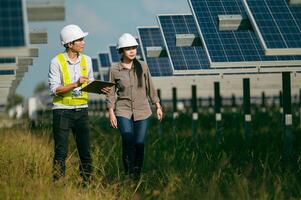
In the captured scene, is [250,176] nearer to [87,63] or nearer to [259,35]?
[87,63]

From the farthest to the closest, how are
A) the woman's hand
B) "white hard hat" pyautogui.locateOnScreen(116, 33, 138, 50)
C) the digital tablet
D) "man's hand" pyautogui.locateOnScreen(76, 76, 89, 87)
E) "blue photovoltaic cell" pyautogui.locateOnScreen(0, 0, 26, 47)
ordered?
the woman's hand
"white hard hat" pyautogui.locateOnScreen(116, 33, 138, 50)
"man's hand" pyautogui.locateOnScreen(76, 76, 89, 87)
the digital tablet
"blue photovoltaic cell" pyautogui.locateOnScreen(0, 0, 26, 47)

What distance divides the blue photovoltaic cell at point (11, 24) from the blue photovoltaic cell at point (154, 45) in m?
12.8

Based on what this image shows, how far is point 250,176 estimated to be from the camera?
373 inches

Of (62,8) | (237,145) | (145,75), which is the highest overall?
(62,8)

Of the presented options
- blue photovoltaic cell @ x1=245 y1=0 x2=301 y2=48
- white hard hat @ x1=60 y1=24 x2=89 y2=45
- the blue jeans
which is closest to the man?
white hard hat @ x1=60 y1=24 x2=89 y2=45

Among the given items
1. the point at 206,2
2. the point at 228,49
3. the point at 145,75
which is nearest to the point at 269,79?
the point at 206,2

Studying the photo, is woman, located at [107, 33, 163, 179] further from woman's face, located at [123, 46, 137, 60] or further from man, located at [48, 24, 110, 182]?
man, located at [48, 24, 110, 182]

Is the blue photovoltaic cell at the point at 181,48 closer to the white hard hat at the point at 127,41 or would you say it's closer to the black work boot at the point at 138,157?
the black work boot at the point at 138,157

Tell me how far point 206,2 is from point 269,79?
4845 millimetres

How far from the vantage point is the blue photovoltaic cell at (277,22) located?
12680 millimetres

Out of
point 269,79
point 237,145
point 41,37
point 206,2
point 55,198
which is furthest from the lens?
point 269,79

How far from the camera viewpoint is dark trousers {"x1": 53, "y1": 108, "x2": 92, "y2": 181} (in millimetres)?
9680

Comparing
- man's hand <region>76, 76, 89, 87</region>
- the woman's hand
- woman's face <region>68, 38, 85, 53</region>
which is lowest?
the woman's hand

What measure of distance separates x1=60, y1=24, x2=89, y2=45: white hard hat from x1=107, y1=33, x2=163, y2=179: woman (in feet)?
2.05
